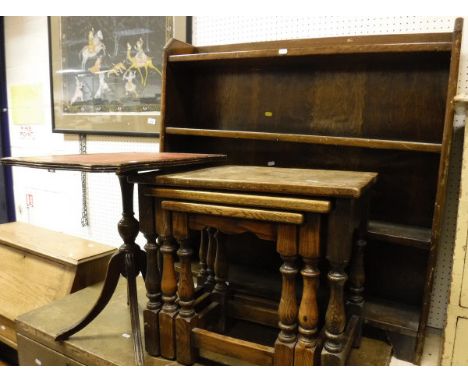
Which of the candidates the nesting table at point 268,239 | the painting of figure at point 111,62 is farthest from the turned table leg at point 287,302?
the painting of figure at point 111,62

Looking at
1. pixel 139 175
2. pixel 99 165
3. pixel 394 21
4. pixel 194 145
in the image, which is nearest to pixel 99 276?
pixel 194 145

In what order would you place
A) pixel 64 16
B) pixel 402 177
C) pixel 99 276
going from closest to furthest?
1. pixel 402 177
2. pixel 99 276
3. pixel 64 16

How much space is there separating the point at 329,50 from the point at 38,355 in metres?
1.51

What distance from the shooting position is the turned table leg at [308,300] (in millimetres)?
871

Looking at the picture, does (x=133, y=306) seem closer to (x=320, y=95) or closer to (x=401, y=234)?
(x=401, y=234)

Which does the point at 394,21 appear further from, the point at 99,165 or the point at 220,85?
the point at 99,165

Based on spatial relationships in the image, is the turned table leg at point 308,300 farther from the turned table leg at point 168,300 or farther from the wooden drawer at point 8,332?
the wooden drawer at point 8,332

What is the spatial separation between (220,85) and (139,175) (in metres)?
0.77

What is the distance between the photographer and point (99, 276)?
72.0 inches

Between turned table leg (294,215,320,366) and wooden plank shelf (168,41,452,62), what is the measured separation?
673mm

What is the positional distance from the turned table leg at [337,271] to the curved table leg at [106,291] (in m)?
0.68

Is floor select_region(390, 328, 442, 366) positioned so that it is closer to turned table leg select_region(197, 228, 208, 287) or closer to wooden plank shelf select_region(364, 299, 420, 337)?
wooden plank shelf select_region(364, 299, 420, 337)

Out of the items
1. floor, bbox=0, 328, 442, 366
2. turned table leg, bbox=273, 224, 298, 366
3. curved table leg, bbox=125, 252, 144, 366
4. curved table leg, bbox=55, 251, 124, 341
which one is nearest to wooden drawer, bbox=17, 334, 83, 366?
curved table leg, bbox=55, 251, 124, 341

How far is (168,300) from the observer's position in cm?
107
